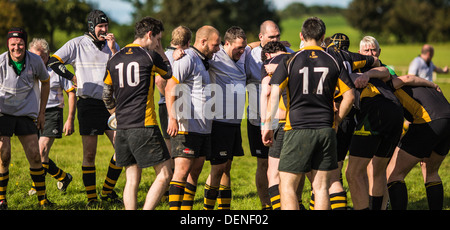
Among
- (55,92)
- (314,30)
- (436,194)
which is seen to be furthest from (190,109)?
(55,92)

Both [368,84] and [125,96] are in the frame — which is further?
[368,84]

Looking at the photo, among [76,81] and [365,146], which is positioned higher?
[76,81]

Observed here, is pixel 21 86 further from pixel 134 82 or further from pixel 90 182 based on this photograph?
pixel 134 82

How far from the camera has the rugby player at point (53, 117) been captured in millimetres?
8680

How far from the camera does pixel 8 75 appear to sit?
723 cm

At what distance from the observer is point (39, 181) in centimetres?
768

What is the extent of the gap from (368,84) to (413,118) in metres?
0.90

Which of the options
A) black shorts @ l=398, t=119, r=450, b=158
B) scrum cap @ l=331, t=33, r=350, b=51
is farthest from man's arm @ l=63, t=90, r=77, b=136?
black shorts @ l=398, t=119, r=450, b=158

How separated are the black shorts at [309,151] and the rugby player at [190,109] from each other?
4.11ft

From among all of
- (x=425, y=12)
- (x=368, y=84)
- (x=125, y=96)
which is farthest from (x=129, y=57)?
(x=425, y=12)

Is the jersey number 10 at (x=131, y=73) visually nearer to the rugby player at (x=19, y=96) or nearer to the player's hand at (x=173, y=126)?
the player's hand at (x=173, y=126)

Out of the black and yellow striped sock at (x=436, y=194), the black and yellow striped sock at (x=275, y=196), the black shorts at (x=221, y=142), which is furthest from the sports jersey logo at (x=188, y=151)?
the black and yellow striped sock at (x=436, y=194)

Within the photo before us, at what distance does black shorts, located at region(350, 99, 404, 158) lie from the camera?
21.2 feet

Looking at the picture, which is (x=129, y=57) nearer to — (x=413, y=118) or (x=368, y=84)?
(x=368, y=84)
